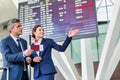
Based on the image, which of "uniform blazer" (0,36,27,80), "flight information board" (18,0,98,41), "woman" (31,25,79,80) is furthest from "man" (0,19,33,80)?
"flight information board" (18,0,98,41)

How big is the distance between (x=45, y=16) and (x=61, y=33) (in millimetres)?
558

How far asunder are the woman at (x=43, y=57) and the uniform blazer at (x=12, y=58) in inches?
10.4

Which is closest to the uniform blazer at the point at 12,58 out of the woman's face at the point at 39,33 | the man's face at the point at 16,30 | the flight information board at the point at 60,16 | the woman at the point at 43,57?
the man's face at the point at 16,30

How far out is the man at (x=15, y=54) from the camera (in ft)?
13.3

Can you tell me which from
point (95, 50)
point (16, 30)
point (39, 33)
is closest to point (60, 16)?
point (39, 33)

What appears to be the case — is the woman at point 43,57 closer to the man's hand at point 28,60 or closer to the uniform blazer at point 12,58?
the man's hand at point 28,60

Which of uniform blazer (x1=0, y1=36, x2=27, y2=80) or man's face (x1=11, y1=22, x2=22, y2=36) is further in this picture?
man's face (x1=11, y1=22, x2=22, y2=36)

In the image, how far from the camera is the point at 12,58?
4027mm

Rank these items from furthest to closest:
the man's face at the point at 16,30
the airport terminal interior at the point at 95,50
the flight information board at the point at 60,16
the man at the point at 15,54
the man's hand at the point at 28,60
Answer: the airport terminal interior at the point at 95,50 → the flight information board at the point at 60,16 → the man's face at the point at 16,30 → the man's hand at the point at 28,60 → the man at the point at 15,54

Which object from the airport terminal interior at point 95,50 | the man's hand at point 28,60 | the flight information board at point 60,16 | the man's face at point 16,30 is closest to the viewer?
the man's hand at point 28,60

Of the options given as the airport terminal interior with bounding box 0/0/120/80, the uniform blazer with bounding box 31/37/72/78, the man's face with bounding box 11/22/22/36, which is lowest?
the airport terminal interior with bounding box 0/0/120/80

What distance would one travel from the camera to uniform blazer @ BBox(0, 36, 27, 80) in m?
4.05

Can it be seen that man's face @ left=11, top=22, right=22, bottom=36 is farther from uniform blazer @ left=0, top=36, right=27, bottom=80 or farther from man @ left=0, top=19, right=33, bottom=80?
uniform blazer @ left=0, top=36, right=27, bottom=80

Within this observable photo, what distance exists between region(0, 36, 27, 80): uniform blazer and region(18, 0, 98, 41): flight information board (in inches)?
75.9
